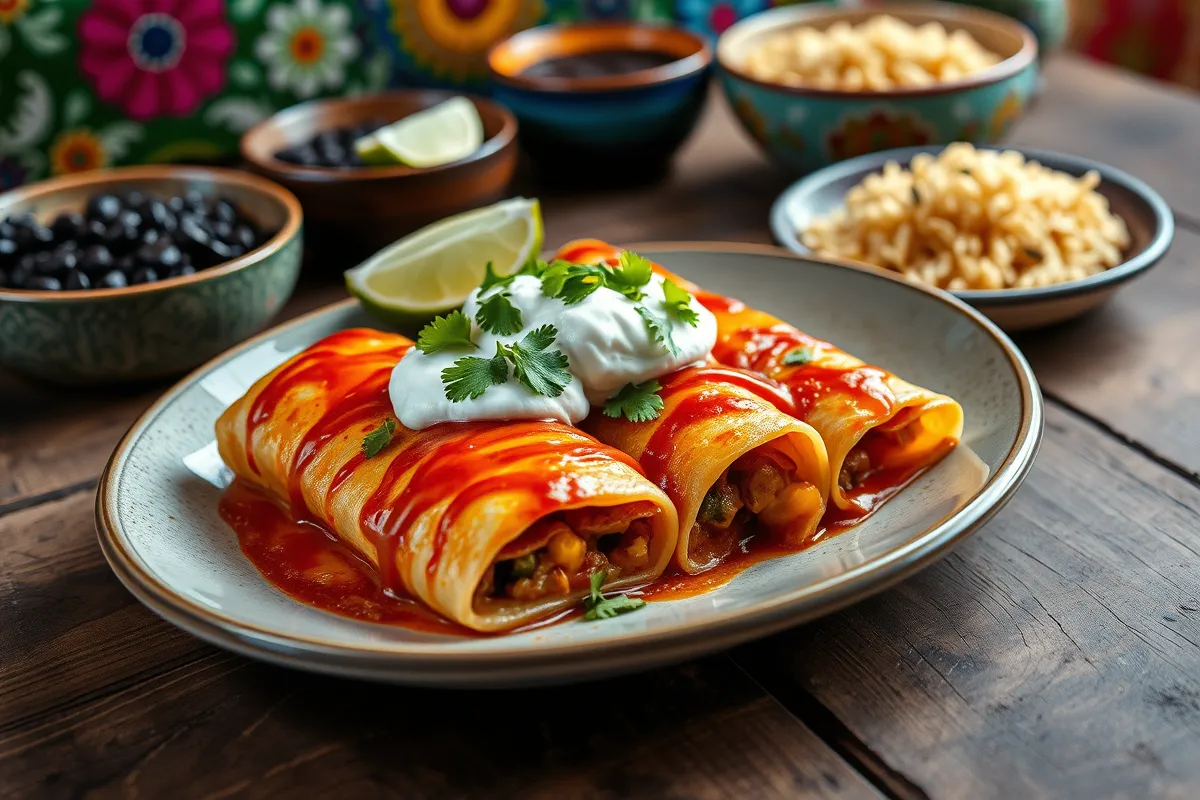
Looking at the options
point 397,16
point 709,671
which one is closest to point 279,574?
point 709,671

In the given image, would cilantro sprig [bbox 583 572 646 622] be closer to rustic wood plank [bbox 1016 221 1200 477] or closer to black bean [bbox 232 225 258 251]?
rustic wood plank [bbox 1016 221 1200 477]

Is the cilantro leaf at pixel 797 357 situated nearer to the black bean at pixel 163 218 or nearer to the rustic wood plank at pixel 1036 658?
the rustic wood plank at pixel 1036 658

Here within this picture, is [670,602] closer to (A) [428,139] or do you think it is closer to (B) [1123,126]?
(A) [428,139]

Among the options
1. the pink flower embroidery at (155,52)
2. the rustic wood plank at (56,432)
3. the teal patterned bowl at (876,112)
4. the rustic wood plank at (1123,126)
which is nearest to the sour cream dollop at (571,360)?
the rustic wood plank at (56,432)

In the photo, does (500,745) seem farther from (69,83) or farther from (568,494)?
(69,83)

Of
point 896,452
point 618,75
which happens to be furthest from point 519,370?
point 618,75

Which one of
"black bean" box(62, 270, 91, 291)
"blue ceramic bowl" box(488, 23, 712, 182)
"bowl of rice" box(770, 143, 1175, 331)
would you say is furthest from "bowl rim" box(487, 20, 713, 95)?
"black bean" box(62, 270, 91, 291)
